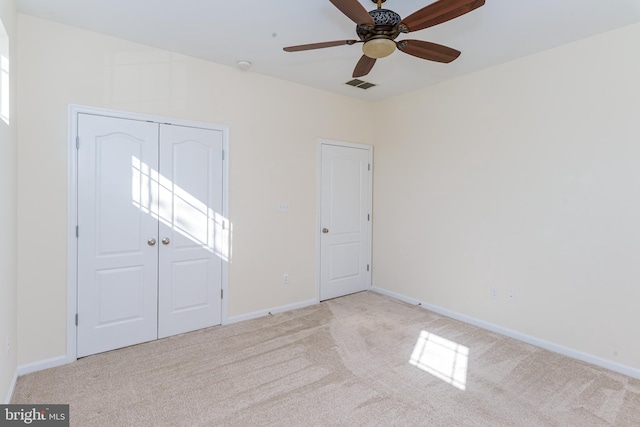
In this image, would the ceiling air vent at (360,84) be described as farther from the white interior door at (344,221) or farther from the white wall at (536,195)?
the white interior door at (344,221)

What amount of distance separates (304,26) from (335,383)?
2754 millimetres

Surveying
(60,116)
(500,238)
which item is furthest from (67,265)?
(500,238)

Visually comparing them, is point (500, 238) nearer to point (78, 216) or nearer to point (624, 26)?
point (624, 26)

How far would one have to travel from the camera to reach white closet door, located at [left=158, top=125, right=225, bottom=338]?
3188mm

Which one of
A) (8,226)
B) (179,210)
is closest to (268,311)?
(179,210)

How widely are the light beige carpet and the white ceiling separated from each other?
8.62 ft

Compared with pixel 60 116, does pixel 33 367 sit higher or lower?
lower

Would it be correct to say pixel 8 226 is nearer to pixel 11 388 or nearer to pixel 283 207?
pixel 11 388

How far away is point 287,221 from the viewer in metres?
4.00

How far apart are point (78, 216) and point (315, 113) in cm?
273

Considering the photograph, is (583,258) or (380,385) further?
(583,258)

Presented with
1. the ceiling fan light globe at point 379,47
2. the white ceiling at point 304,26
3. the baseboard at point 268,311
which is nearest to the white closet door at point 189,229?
the baseboard at point 268,311

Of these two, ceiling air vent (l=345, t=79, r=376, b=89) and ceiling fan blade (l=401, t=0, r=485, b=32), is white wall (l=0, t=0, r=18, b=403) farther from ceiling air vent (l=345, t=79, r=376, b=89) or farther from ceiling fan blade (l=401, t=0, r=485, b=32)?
ceiling air vent (l=345, t=79, r=376, b=89)

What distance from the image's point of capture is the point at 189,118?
3.28 metres
